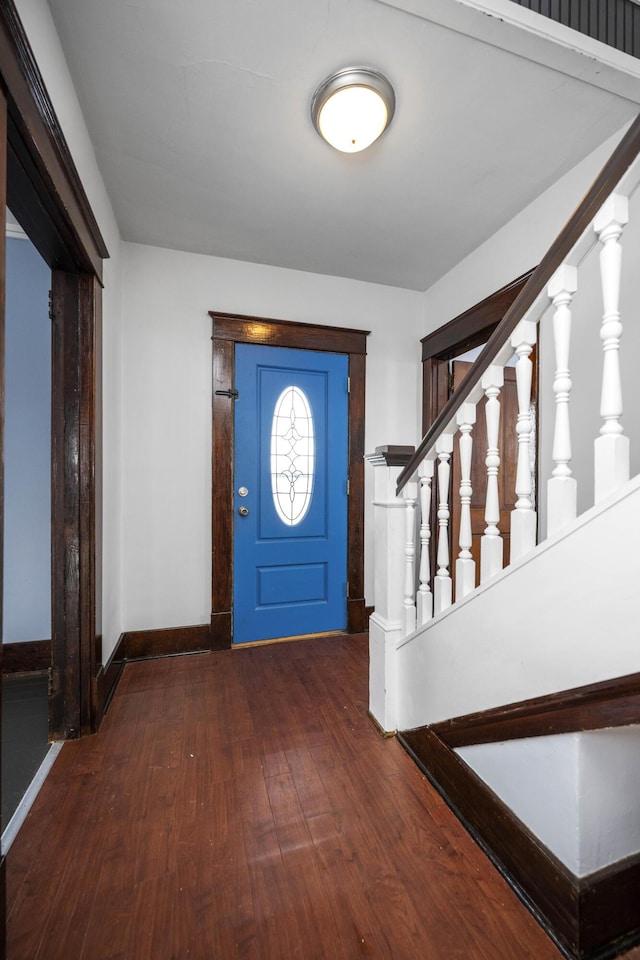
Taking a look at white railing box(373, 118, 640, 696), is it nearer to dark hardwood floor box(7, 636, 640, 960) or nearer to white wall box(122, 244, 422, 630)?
dark hardwood floor box(7, 636, 640, 960)

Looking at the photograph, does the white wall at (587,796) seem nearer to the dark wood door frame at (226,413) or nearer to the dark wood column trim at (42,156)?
the dark wood door frame at (226,413)

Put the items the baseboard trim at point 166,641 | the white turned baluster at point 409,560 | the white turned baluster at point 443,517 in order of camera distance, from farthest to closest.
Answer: the baseboard trim at point 166,641
the white turned baluster at point 409,560
the white turned baluster at point 443,517

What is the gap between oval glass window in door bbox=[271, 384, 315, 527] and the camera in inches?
113

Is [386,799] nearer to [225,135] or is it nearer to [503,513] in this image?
[503,513]

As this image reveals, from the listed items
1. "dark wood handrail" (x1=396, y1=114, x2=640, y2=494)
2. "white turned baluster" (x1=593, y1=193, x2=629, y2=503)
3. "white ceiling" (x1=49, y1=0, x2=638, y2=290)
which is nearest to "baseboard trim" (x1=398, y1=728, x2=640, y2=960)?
"white turned baluster" (x1=593, y1=193, x2=629, y2=503)

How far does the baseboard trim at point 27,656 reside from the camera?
2.30 metres

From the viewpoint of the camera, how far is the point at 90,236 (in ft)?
5.80

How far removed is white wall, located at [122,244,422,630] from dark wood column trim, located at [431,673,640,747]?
6.24ft

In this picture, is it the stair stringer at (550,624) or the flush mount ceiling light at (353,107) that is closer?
the stair stringer at (550,624)

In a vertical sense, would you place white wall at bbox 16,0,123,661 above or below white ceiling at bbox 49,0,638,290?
below

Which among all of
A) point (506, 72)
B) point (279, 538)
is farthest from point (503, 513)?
point (506, 72)

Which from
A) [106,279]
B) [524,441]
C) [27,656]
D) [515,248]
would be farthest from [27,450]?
[515,248]

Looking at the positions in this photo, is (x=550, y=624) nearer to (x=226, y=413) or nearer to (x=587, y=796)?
(x=587, y=796)

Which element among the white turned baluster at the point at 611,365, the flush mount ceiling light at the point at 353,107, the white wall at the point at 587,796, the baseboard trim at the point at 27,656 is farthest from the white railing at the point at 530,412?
the baseboard trim at the point at 27,656
